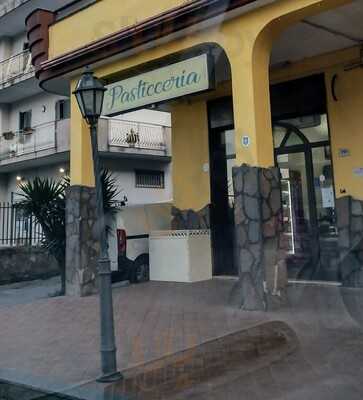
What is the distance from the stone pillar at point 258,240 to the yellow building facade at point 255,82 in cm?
16

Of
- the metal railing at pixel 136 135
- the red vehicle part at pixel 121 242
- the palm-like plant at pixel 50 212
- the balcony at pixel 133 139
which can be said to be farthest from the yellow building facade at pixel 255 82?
the metal railing at pixel 136 135

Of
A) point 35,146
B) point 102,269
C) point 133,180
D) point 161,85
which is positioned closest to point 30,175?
point 35,146

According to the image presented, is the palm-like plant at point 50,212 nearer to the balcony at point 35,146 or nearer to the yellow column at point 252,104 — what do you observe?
the yellow column at point 252,104

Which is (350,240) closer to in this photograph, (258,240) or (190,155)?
(258,240)

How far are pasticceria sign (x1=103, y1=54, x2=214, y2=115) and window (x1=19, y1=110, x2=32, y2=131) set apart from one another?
1174 cm

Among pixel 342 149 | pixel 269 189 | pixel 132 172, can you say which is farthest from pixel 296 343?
pixel 132 172

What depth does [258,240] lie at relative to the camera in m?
6.43

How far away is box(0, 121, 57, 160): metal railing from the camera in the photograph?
1731cm

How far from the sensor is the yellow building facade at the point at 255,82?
261 inches

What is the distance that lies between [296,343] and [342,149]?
4250 millimetres

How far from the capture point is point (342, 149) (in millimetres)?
8102

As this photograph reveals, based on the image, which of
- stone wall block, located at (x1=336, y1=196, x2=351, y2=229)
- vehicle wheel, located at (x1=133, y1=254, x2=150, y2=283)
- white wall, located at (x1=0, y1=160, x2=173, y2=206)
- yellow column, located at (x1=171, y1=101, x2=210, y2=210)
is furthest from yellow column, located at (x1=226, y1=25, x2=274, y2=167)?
white wall, located at (x1=0, y1=160, x2=173, y2=206)

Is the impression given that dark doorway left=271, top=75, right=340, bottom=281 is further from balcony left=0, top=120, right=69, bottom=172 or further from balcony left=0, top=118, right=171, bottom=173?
balcony left=0, top=120, right=69, bottom=172

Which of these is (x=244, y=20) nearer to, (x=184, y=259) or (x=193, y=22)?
(x=193, y=22)
